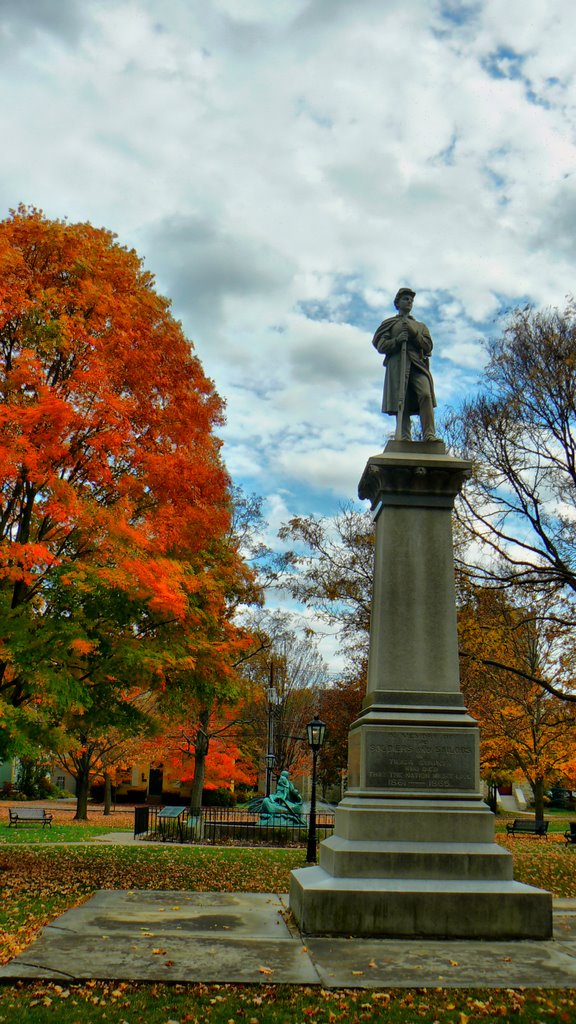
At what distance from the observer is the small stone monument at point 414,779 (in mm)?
7020

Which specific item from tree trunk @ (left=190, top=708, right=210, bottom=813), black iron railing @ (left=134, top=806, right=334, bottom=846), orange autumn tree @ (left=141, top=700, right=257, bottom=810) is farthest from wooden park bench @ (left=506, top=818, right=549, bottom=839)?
tree trunk @ (left=190, top=708, right=210, bottom=813)

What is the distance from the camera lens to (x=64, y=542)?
42.8 ft

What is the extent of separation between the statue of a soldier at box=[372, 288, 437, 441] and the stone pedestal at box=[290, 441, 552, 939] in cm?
52

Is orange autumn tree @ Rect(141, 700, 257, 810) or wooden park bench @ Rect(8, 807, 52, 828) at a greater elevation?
orange autumn tree @ Rect(141, 700, 257, 810)

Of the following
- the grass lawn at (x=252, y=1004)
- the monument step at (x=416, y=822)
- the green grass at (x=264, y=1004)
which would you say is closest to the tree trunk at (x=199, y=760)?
the monument step at (x=416, y=822)

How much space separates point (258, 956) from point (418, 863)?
1.91 metres

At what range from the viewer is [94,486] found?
43.8ft

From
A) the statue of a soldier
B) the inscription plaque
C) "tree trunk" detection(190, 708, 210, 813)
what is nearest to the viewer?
the inscription plaque

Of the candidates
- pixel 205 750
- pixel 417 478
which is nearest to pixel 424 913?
pixel 417 478

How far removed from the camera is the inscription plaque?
26.6 ft

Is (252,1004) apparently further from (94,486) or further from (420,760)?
(94,486)

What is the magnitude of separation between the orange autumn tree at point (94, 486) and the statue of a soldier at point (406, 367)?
4.21 meters

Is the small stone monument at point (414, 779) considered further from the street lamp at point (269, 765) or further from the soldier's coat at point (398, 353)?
the street lamp at point (269, 765)

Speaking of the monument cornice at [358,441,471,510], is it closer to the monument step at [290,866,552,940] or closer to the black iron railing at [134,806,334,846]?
the monument step at [290,866,552,940]
